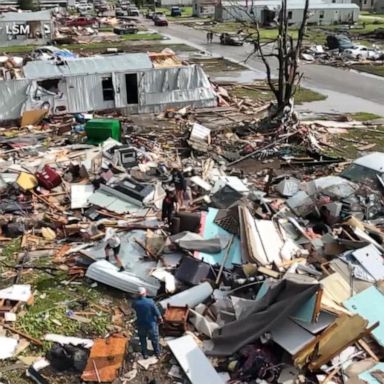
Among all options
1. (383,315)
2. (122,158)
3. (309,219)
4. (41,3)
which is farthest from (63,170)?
(41,3)

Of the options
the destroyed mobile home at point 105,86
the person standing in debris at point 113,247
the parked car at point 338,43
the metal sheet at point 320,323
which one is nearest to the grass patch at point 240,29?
the parked car at point 338,43

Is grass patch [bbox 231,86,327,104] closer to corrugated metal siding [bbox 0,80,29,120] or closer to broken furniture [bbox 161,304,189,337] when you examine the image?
corrugated metal siding [bbox 0,80,29,120]

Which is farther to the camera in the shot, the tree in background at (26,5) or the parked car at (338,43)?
the tree in background at (26,5)

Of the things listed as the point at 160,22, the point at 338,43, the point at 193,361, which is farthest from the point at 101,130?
the point at 160,22

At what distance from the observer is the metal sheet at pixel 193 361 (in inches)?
338

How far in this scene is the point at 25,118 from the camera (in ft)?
76.8

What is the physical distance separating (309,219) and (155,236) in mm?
4109

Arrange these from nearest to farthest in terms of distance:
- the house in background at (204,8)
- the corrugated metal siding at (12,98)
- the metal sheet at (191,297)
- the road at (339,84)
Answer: the metal sheet at (191,297) → the corrugated metal siding at (12,98) → the road at (339,84) → the house in background at (204,8)

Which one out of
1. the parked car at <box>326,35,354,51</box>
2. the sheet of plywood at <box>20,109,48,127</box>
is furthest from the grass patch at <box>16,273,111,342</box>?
the parked car at <box>326,35,354,51</box>

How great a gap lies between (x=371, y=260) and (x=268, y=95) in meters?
20.2

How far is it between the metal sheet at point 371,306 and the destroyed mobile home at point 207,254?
0.07 feet

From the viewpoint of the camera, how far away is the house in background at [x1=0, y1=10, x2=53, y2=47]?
2003 inches

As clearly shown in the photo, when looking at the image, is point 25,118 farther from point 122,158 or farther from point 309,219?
point 309,219

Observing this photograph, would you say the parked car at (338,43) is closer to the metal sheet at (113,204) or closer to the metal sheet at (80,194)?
the metal sheet at (80,194)
